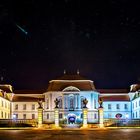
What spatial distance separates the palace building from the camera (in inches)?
3723

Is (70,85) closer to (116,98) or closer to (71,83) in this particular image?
(71,83)

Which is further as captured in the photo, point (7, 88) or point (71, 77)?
point (7, 88)

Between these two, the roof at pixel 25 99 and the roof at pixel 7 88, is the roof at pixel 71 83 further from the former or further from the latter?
the roof at pixel 7 88

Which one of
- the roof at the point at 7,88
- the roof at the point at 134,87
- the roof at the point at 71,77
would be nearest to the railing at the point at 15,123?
the roof at the point at 71,77

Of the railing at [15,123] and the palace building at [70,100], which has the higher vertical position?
the palace building at [70,100]

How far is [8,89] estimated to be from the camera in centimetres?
10219

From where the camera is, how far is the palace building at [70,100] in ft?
310

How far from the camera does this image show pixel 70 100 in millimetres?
95875

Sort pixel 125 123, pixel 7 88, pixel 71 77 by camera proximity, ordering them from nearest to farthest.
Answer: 1. pixel 125 123
2. pixel 71 77
3. pixel 7 88

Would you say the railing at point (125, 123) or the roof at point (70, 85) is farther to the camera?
the roof at point (70, 85)

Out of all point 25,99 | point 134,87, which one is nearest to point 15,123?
point 25,99

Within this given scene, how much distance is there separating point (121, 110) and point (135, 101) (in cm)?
644

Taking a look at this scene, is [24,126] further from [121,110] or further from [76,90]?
[121,110]

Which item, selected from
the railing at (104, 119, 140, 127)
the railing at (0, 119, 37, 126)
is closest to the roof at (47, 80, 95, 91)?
the railing at (0, 119, 37, 126)
